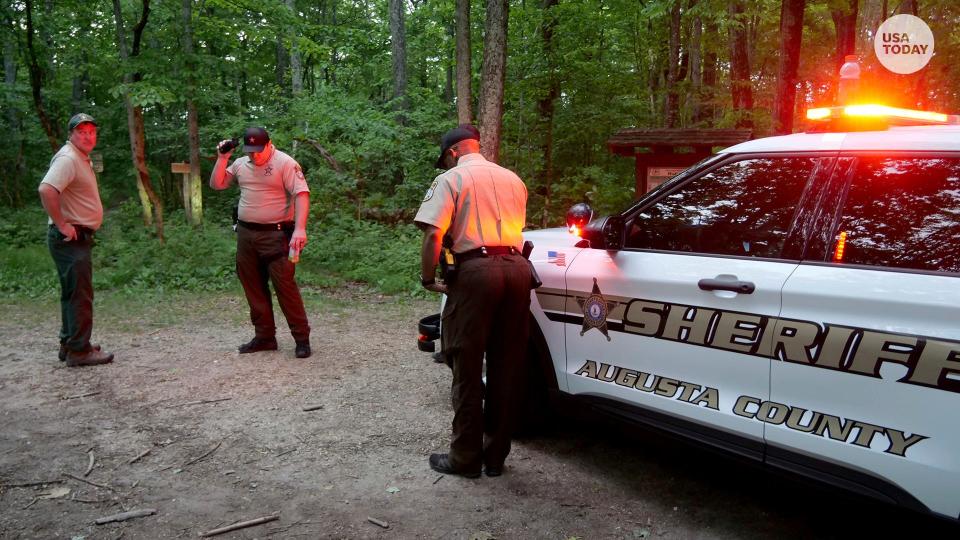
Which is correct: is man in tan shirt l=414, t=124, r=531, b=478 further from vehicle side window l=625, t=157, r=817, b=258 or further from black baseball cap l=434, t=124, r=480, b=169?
vehicle side window l=625, t=157, r=817, b=258

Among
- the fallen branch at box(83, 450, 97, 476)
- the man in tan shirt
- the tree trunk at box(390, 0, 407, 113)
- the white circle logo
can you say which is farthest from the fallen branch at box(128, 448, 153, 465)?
the tree trunk at box(390, 0, 407, 113)

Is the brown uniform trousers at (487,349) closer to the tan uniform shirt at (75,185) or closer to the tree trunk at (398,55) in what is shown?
the tan uniform shirt at (75,185)

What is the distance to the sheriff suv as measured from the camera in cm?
239

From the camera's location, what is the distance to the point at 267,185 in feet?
18.6

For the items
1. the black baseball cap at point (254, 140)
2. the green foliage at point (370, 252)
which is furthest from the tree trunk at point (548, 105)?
the black baseball cap at point (254, 140)

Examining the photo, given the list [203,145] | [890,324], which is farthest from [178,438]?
[203,145]

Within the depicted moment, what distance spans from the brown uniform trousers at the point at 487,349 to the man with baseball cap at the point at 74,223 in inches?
142

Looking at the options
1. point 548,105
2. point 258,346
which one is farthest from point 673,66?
point 258,346

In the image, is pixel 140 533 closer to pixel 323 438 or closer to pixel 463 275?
→ pixel 323 438

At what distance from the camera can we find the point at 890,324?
2.44 m

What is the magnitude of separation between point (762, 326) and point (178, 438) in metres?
3.45

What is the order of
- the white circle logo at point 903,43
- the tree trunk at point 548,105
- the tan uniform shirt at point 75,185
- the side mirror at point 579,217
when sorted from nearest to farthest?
the side mirror at point 579,217 → the tan uniform shirt at point 75,185 → the white circle logo at point 903,43 → the tree trunk at point 548,105

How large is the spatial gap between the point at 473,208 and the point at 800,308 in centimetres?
160

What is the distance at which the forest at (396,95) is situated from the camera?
393 inches
